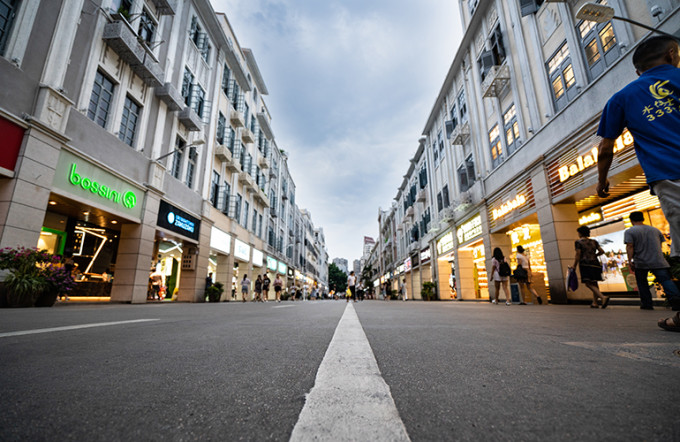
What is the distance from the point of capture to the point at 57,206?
10.5 m

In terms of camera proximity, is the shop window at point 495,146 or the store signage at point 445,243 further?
the store signage at point 445,243

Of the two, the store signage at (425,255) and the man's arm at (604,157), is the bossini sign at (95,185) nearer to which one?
the man's arm at (604,157)

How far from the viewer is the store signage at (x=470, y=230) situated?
17031 mm

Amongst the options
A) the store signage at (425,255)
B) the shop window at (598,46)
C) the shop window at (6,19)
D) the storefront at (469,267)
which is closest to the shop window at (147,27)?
the shop window at (6,19)

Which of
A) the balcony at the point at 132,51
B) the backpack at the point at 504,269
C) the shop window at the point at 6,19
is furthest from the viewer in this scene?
the backpack at the point at 504,269

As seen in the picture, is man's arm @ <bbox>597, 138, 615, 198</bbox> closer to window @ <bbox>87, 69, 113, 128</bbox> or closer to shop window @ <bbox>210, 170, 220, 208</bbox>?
window @ <bbox>87, 69, 113, 128</bbox>

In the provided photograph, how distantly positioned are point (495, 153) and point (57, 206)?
18.3 metres

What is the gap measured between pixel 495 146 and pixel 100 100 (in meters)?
17.0

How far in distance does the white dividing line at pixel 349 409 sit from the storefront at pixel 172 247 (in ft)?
47.3

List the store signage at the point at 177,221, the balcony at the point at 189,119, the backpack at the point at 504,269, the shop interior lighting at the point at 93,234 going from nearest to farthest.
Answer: the backpack at the point at 504,269, the store signage at the point at 177,221, the shop interior lighting at the point at 93,234, the balcony at the point at 189,119

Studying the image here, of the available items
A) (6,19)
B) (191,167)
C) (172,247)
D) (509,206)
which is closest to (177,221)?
(191,167)

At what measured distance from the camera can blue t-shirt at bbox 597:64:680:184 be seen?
98.2 inches

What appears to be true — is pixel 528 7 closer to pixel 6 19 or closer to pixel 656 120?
pixel 656 120

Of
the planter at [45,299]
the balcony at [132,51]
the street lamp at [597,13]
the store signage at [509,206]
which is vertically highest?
the balcony at [132,51]
